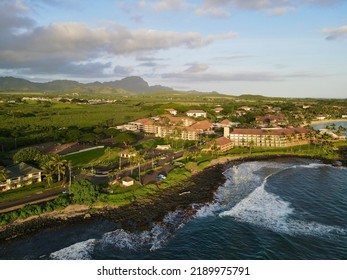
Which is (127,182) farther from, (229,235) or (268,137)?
(268,137)

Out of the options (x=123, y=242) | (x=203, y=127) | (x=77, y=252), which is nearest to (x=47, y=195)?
(x=77, y=252)

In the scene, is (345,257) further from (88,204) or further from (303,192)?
(88,204)

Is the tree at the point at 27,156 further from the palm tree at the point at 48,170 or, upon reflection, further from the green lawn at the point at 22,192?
the green lawn at the point at 22,192

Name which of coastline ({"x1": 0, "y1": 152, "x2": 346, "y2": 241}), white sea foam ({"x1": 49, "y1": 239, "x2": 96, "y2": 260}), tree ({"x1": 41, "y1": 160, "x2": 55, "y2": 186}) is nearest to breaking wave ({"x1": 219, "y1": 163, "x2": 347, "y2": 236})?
coastline ({"x1": 0, "y1": 152, "x2": 346, "y2": 241})

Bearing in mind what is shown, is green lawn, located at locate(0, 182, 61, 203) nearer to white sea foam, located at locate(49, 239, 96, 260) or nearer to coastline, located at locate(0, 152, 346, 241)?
coastline, located at locate(0, 152, 346, 241)

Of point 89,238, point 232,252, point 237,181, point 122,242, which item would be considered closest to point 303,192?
point 237,181

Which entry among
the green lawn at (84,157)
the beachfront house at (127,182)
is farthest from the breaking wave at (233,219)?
the green lawn at (84,157)
